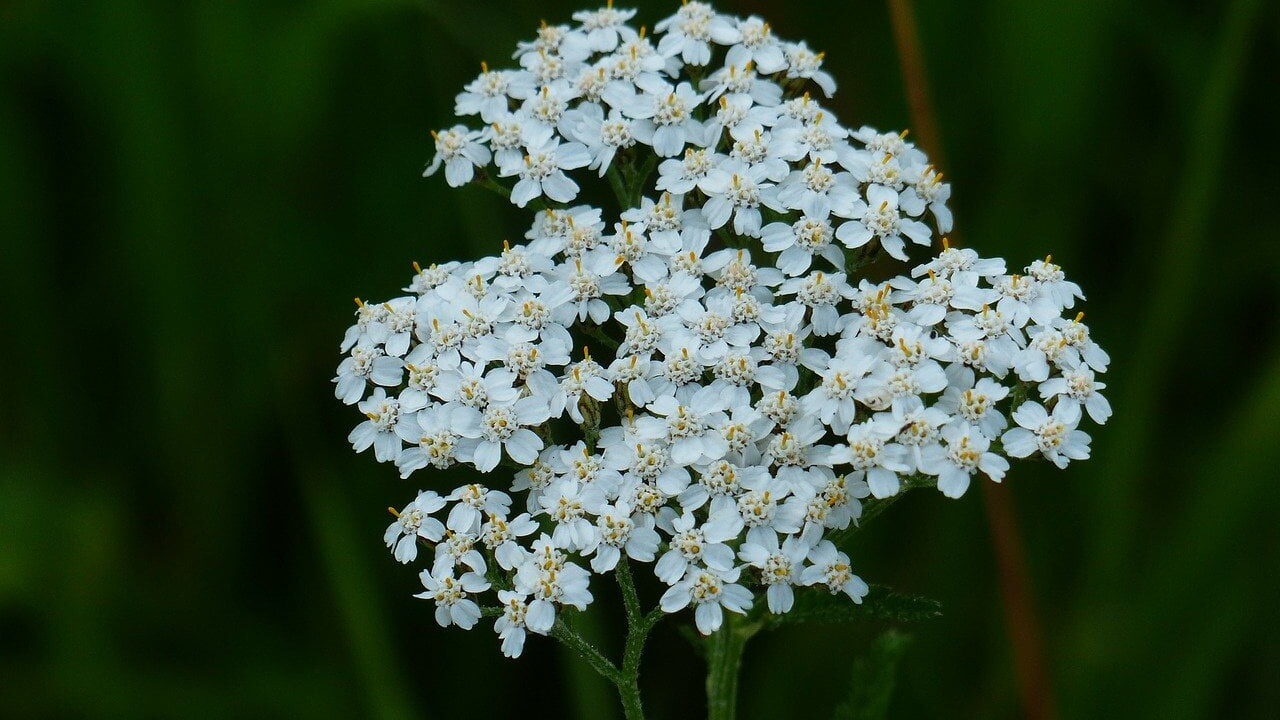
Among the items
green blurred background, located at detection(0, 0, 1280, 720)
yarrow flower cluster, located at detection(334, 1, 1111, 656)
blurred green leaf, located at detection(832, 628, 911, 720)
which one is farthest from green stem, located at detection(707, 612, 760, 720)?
green blurred background, located at detection(0, 0, 1280, 720)

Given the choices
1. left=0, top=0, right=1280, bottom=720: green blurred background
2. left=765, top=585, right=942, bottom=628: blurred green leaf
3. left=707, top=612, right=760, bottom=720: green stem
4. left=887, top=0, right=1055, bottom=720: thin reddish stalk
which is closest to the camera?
left=765, top=585, right=942, bottom=628: blurred green leaf

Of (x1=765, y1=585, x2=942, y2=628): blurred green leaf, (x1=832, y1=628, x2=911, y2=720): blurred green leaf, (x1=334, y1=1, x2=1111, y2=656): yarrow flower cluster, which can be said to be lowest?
(x1=832, y1=628, x2=911, y2=720): blurred green leaf

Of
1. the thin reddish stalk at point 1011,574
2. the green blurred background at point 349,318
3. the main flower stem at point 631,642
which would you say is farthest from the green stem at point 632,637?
the thin reddish stalk at point 1011,574

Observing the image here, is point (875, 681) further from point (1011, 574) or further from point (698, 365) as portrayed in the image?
point (698, 365)

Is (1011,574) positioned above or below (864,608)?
above

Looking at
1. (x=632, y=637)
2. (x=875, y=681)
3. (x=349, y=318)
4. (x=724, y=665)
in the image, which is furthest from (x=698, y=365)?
(x=349, y=318)

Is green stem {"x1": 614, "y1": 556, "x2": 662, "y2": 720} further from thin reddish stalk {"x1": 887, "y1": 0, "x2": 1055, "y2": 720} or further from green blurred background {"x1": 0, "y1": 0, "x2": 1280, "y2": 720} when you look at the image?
thin reddish stalk {"x1": 887, "y1": 0, "x2": 1055, "y2": 720}

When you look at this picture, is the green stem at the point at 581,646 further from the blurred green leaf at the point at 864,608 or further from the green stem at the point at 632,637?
the blurred green leaf at the point at 864,608
